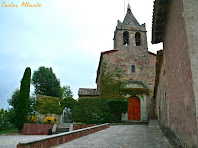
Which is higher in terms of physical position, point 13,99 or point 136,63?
point 136,63

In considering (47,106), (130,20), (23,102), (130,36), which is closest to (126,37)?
(130,36)

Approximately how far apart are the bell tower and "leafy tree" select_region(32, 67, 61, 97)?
1574 centimetres

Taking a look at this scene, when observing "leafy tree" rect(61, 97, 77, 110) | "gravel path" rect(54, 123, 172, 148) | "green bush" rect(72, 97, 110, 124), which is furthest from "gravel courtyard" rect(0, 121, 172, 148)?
"leafy tree" rect(61, 97, 77, 110)

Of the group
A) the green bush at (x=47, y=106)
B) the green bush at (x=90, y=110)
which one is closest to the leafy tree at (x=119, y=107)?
the green bush at (x=90, y=110)

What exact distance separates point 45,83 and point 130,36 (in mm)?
18431

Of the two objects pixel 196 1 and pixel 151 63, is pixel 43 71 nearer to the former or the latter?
pixel 151 63

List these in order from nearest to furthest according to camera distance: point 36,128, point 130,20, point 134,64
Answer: point 36,128, point 134,64, point 130,20

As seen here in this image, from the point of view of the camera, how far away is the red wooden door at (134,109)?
695 inches

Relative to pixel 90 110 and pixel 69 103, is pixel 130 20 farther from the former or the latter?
pixel 69 103

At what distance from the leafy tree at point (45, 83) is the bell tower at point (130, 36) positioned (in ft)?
51.6

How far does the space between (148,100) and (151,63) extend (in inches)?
181

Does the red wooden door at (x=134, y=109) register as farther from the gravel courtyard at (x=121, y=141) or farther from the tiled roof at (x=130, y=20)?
the gravel courtyard at (x=121, y=141)

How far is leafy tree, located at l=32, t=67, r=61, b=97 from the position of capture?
101 ft

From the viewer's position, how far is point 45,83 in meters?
31.0
